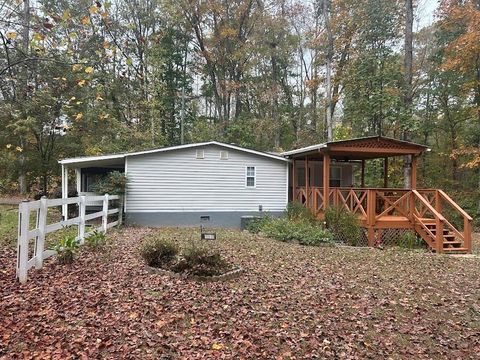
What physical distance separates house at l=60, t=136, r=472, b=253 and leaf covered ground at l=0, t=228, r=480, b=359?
5.90 metres

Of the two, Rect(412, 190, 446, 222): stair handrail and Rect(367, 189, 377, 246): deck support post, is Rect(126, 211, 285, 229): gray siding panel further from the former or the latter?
Rect(412, 190, 446, 222): stair handrail

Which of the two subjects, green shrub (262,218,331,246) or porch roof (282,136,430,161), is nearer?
green shrub (262,218,331,246)

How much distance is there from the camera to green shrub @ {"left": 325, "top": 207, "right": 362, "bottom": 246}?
11.0m

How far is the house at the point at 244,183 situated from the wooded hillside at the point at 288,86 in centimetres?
277

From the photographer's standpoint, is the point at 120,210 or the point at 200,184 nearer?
the point at 120,210

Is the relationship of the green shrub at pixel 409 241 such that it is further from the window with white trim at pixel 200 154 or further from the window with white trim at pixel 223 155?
the window with white trim at pixel 200 154

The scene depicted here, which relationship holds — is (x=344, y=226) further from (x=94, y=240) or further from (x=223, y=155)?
(x=94, y=240)

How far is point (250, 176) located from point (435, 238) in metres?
7.17

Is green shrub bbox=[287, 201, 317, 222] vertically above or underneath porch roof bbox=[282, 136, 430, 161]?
underneath

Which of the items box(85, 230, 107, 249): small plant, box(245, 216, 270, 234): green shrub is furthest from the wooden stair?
box(85, 230, 107, 249): small plant

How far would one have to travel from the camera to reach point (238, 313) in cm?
446

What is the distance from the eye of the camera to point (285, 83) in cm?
2794

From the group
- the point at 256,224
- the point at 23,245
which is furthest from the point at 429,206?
the point at 23,245

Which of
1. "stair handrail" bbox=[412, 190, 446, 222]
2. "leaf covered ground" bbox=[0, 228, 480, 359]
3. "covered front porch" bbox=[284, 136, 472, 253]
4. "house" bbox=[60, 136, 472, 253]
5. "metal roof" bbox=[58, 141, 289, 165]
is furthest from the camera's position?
"metal roof" bbox=[58, 141, 289, 165]
